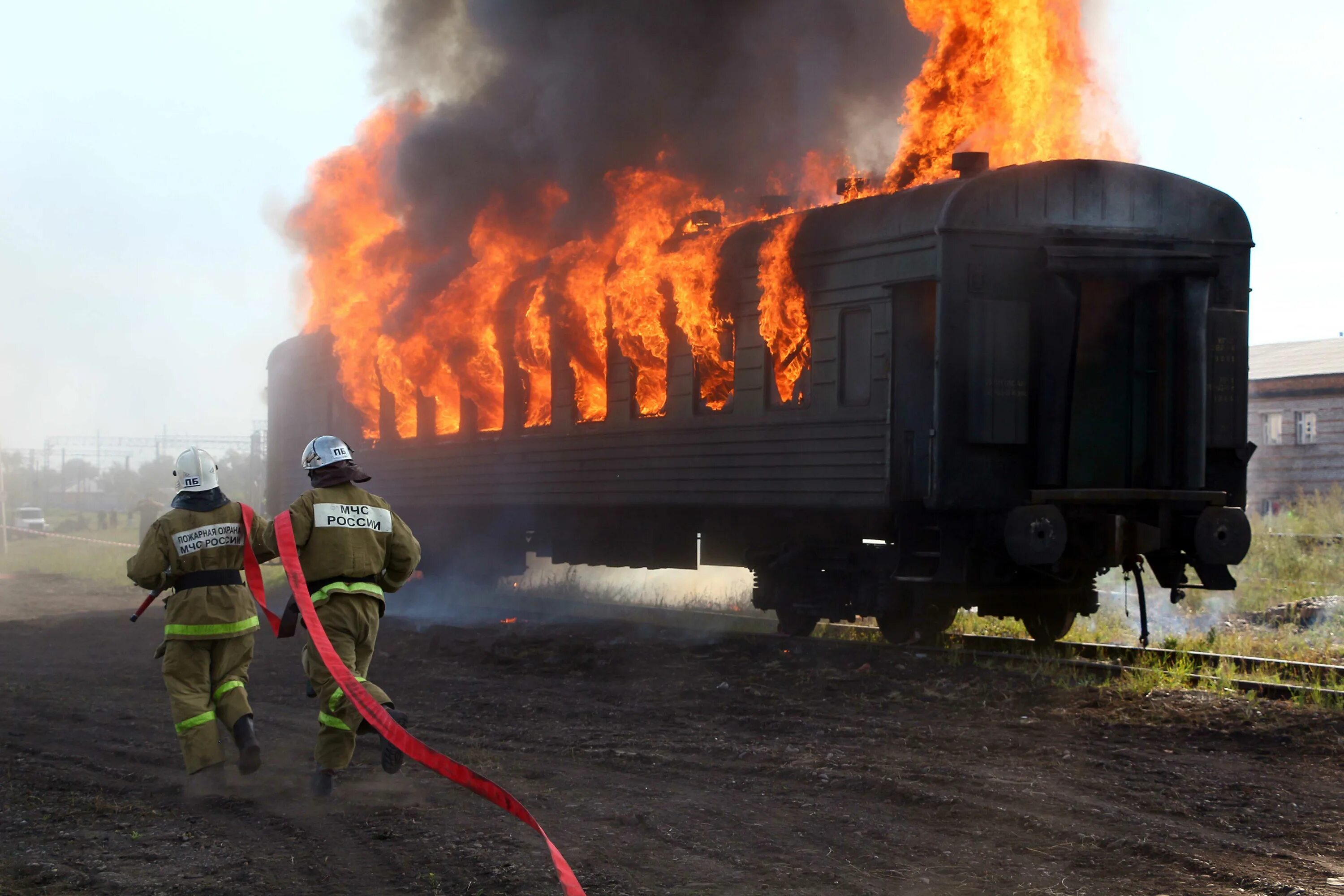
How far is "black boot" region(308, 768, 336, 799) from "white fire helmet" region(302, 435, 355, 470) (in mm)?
1456

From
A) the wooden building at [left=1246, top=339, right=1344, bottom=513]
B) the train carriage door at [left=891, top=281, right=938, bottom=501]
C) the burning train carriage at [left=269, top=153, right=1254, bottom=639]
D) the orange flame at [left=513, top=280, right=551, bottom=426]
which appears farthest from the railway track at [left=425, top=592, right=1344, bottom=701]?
the wooden building at [left=1246, top=339, right=1344, bottom=513]

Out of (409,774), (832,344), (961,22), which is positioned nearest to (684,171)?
(961,22)

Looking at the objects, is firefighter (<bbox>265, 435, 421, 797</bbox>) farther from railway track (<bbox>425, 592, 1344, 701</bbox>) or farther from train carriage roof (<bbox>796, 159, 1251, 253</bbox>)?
railway track (<bbox>425, 592, 1344, 701</bbox>)

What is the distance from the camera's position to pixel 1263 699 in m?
8.52

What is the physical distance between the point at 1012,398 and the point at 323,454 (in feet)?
17.5

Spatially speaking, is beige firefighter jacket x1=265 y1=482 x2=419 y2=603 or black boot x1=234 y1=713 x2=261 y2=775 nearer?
beige firefighter jacket x1=265 y1=482 x2=419 y2=603

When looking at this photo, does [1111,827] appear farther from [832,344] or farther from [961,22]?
[961,22]

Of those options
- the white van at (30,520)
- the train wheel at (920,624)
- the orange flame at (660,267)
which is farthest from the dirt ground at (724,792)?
the white van at (30,520)

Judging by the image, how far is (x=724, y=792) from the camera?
650 cm

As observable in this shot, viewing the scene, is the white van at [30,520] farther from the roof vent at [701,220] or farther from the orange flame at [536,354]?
the roof vent at [701,220]

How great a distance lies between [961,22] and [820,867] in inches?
379

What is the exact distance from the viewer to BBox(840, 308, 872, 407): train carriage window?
34.3 ft

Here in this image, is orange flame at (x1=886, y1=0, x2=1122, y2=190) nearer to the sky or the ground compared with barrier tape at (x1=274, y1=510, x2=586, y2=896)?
nearer to the sky

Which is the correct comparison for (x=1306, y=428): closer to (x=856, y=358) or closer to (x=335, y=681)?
(x=856, y=358)
